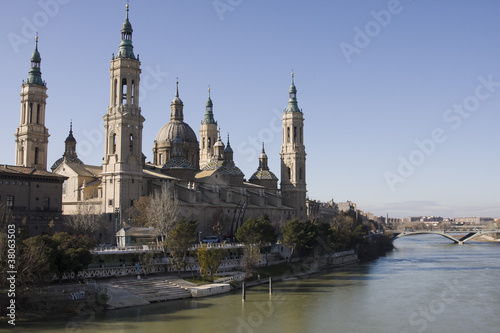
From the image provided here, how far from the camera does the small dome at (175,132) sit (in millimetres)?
83938

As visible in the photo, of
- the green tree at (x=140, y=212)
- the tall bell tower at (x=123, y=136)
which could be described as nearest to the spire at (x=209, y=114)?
the tall bell tower at (x=123, y=136)

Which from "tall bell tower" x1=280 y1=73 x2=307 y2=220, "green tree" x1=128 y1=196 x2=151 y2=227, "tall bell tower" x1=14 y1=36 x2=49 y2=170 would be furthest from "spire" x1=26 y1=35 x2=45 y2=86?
"tall bell tower" x1=280 y1=73 x2=307 y2=220

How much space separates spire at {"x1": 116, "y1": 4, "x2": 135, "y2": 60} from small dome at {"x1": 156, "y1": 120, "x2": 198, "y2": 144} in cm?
2423

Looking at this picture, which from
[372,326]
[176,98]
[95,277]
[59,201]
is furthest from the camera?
[176,98]

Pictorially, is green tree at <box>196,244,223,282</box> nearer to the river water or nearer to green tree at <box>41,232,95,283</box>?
the river water

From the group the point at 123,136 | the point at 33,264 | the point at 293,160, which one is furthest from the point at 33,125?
the point at 293,160

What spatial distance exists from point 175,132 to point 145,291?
46.1m

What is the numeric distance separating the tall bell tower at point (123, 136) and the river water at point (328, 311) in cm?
1916

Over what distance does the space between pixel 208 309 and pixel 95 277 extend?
404 inches

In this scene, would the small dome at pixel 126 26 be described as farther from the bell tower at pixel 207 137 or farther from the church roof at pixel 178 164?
the bell tower at pixel 207 137

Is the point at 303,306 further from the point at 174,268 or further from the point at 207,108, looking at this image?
the point at 207,108

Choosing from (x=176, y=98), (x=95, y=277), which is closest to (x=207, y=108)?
(x=176, y=98)

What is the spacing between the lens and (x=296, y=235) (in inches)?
2400

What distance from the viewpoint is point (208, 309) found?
37.9 meters
